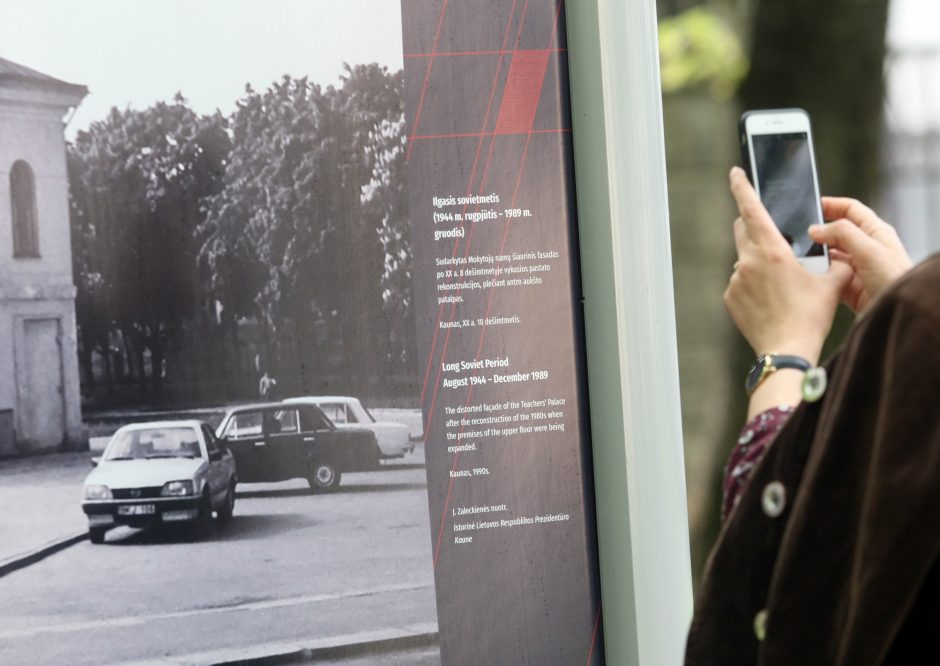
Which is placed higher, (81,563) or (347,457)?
(347,457)

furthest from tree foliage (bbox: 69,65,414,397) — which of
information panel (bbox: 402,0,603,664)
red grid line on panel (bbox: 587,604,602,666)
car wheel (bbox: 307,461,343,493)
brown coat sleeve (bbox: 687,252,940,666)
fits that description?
brown coat sleeve (bbox: 687,252,940,666)

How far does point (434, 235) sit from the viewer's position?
9.39ft

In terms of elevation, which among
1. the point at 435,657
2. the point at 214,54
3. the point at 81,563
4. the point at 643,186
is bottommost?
the point at 435,657

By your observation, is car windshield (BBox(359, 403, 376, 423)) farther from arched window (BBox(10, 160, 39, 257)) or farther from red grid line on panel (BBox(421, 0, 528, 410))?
arched window (BBox(10, 160, 39, 257))

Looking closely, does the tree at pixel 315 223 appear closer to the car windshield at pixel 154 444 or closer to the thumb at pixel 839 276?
the car windshield at pixel 154 444

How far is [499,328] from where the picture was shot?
2910 millimetres

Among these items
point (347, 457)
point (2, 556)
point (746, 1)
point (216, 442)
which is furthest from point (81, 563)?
point (746, 1)

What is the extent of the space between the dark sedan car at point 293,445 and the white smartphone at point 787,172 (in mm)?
1323

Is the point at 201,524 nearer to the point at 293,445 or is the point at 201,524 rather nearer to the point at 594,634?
the point at 293,445

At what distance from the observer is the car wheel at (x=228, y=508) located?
8.99 ft

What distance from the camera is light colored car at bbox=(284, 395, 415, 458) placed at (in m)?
2.83

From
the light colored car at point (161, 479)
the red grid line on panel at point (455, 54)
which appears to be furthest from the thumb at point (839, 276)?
the light colored car at point (161, 479)

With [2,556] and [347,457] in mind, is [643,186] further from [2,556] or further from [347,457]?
[2,556]

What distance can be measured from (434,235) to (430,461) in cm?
61
